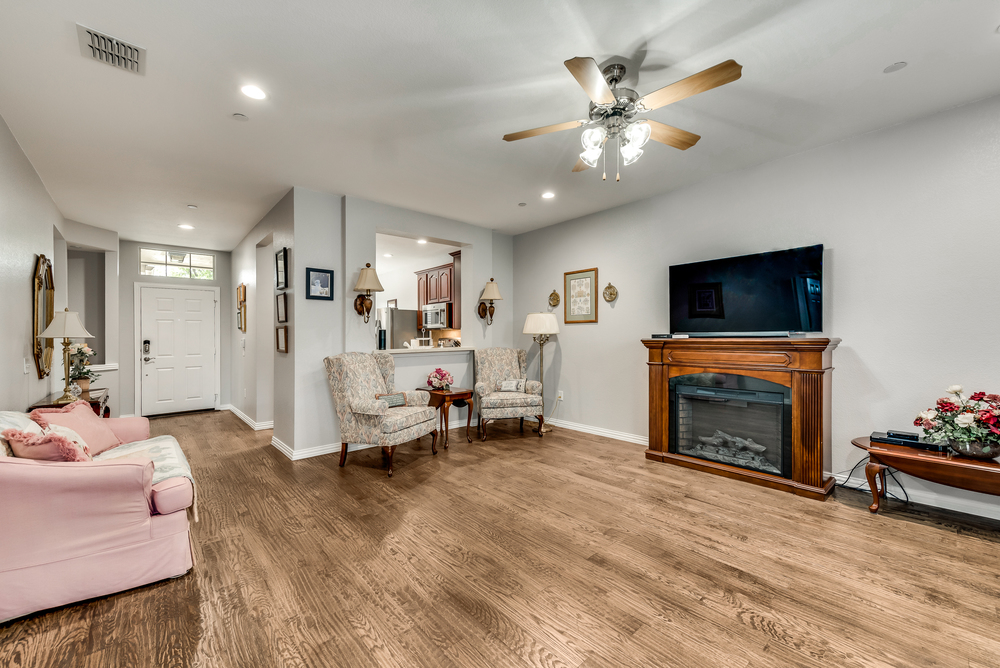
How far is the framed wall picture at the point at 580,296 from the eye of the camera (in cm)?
502

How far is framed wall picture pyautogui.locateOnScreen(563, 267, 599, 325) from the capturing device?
16.5ft

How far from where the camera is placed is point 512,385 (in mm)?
5160

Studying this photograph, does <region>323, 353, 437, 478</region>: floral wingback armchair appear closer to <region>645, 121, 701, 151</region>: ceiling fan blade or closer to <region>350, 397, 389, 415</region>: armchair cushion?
<region>350, 397, 389, 415</region>: armchair cushion

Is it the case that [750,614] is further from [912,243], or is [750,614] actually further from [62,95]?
[62,95]

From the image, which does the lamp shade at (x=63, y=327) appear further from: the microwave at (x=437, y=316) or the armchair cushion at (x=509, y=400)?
the microwave at (x=437, y=316)

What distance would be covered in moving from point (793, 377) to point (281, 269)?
15.6 ft

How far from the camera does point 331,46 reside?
2105 millimetres

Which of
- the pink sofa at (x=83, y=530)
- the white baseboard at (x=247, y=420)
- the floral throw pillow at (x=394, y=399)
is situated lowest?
the white baseboard at (x=247, y=420)

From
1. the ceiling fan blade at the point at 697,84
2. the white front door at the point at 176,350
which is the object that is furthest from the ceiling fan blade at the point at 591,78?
the white front door at the point at 176,350

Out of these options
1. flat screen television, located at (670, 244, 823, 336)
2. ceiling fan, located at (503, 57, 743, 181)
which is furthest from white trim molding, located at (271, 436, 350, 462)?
flat screen television, located at (670, 244, 823, 336)

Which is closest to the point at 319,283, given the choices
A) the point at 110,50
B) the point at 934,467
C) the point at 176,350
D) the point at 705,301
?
the point at 110,50

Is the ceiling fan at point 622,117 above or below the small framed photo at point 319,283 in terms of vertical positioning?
above

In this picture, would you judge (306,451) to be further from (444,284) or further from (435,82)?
(444,284)

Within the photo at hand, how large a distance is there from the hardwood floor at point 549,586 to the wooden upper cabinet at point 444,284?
13.6 ft
